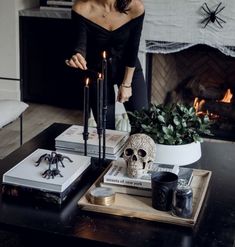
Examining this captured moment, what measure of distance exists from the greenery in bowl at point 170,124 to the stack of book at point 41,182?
334 mm

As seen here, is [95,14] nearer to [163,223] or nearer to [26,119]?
[163,223]

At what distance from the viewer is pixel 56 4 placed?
14.8 ft

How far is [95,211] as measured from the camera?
1994 mm

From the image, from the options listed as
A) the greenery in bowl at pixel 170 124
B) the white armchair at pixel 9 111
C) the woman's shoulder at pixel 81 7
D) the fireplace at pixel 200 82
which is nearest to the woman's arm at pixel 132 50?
the woman's shoulder at pixel 81 7

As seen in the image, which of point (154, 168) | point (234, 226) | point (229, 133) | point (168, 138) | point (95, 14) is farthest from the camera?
point (229, 133)

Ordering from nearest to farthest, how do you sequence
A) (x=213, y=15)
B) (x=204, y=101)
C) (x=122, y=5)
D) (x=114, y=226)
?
(x=114, y=226)
(x=122, y=5)
(x=213, y=15)
(x=204, y=101)

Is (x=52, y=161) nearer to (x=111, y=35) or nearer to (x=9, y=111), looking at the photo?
(x=111, y=35)

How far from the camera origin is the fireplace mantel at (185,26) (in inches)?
156

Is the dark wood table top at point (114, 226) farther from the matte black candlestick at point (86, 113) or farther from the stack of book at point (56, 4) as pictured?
the stack of book at point (56, 4)

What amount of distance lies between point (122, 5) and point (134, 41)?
0.19 m

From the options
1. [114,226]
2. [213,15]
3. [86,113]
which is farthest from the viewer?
[213,15]

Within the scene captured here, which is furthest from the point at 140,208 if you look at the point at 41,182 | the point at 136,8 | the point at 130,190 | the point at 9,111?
the point at 9,111

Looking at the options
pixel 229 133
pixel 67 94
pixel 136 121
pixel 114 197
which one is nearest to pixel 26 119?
pixel 67 94

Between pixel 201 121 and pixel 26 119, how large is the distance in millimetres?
2294
